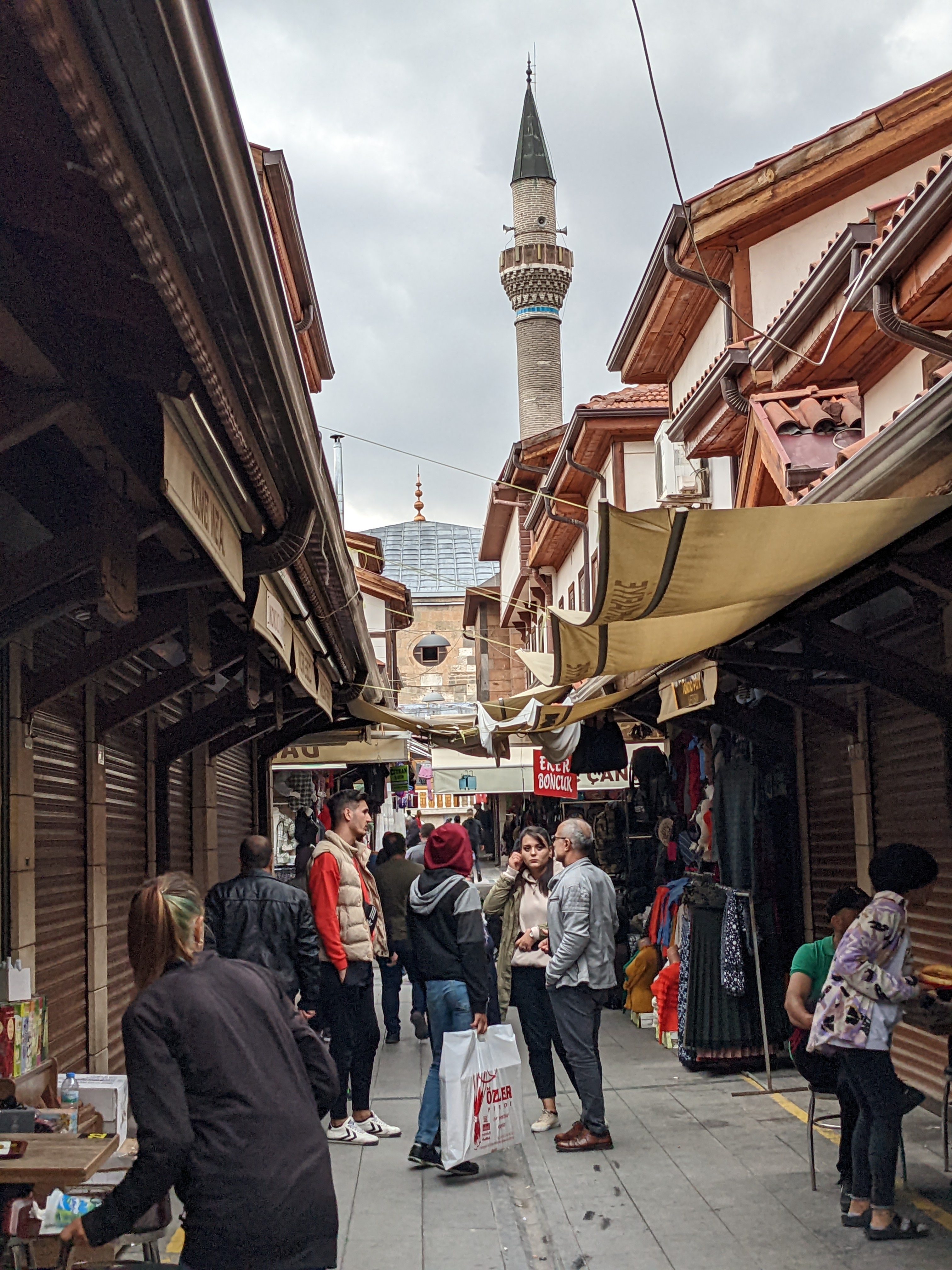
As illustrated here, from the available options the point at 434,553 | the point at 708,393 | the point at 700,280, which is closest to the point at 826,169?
the point at 700,280

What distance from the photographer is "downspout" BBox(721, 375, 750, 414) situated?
44.0 ft

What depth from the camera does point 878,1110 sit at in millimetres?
5719

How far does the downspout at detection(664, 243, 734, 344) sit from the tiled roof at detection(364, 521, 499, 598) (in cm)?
6133


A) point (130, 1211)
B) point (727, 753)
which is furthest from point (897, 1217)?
point (727, 753)

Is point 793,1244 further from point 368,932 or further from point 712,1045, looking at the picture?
point 712,1045

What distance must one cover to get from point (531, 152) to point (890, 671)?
51.7 meters

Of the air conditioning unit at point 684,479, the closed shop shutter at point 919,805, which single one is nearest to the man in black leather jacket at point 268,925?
the closed shop shutter at point 919,805

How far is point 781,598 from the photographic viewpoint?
679cm

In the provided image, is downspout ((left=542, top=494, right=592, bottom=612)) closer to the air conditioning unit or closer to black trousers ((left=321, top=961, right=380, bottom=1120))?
the air conditioning unit

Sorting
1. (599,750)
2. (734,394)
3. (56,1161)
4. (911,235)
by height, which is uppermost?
(734,394)

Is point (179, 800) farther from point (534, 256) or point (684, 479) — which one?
point (534, 256)

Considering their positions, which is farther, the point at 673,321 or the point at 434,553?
the point at 434,553

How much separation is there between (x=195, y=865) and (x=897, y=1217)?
6803mm

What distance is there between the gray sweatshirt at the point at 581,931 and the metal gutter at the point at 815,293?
16.6ft
